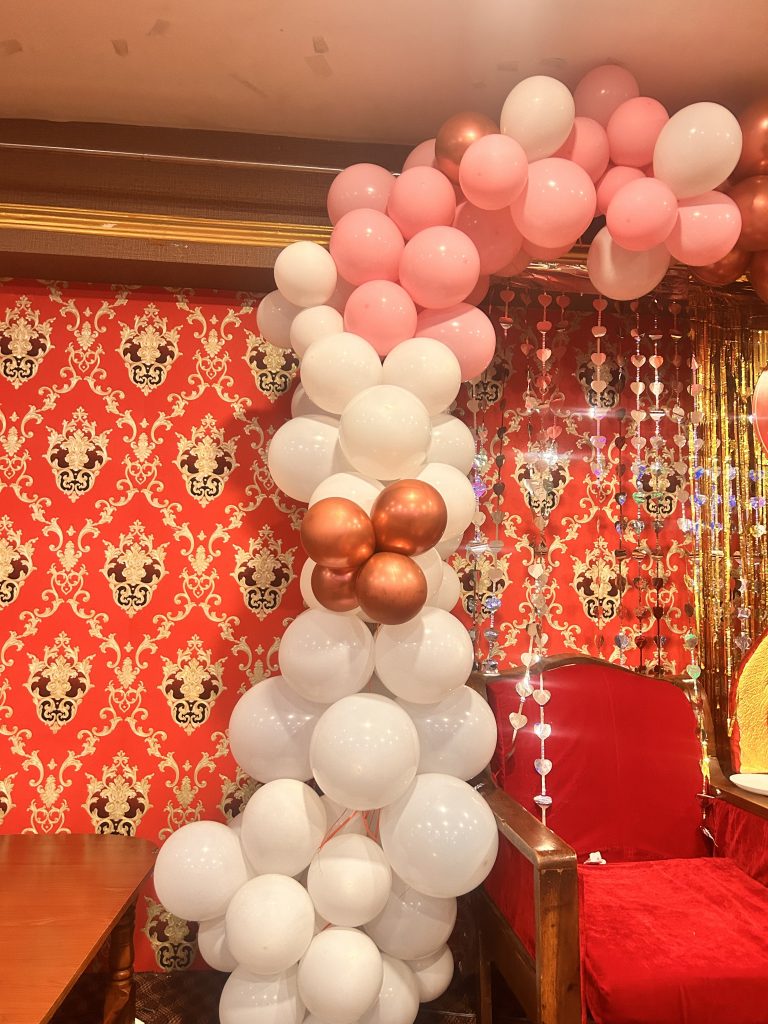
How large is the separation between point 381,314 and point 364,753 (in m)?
1.04

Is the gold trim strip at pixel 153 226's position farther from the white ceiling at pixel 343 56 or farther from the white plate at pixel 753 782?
the white plate at pixel 753 782

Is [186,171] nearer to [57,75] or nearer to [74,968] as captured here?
[57,75]

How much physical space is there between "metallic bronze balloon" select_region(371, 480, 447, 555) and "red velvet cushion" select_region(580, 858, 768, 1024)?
0.96 m

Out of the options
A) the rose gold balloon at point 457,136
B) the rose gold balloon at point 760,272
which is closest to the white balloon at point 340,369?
the rose gold balloon at point 457,136

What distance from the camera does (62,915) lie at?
1711 millimetres

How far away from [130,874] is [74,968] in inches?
19.3

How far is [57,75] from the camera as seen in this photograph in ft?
6.99

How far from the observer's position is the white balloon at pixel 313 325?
195 centimetres

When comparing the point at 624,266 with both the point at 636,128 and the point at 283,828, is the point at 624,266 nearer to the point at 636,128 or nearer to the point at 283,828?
the point at 636,128

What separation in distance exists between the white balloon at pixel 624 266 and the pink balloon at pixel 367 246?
535mm

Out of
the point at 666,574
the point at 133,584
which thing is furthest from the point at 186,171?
the point at 666,574

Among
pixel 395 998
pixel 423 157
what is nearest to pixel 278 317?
pixel 423 157

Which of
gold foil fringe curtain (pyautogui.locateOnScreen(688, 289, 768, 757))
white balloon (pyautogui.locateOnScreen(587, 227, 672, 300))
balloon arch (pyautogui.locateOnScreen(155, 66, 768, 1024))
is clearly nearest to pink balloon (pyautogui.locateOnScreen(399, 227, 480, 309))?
balloon arch (pyautogui.locateOnScreen(155, 66, 768, 1024))

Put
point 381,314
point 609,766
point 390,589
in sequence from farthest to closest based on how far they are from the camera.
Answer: point 609,766 < point 381,314 < point 390,589
